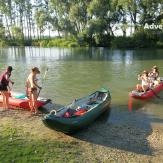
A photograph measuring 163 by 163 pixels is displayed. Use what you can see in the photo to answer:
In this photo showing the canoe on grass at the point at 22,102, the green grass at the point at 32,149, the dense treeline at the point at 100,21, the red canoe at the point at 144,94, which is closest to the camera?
the green grass at the point at 32,149

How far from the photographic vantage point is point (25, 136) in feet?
35.8

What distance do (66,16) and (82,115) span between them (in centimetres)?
6050

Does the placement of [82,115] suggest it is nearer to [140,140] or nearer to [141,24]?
[140,140]

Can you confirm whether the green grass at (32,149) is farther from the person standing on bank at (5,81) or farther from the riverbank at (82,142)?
the person standing on bank at (5,81)

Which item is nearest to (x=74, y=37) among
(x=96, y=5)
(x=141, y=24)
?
(x=96, y=5)

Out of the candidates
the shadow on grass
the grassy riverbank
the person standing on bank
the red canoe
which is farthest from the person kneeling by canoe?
the grassy riverbank

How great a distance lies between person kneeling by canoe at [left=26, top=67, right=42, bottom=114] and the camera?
13469 mm

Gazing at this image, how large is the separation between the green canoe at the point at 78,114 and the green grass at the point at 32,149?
0.74 metres

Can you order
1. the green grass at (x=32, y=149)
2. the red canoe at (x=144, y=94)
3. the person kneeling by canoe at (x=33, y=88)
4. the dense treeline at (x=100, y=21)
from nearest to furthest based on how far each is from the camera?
the green grass at (x=32, y=149), the person kneeling by canoe at (x=33, y=88), the red canoe at (x=144, y=94), the dense treeline at (x=100, y=21)

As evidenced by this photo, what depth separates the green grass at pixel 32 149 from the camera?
9.09 meters

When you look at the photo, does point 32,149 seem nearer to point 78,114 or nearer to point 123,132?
point 78,114

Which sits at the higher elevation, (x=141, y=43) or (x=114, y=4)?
(x=114, y=4)

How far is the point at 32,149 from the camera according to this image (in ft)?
31.8

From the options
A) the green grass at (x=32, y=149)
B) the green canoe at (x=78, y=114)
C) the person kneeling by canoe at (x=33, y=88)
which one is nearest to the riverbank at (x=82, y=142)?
the green grass at (x=32, y=149)
